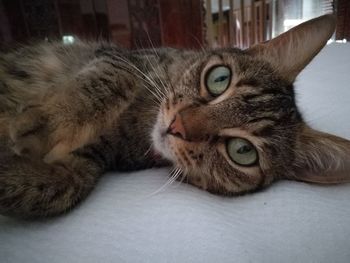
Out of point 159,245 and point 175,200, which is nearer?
point 159,245

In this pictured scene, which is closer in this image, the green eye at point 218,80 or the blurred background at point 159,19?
the green eye at point 218,80

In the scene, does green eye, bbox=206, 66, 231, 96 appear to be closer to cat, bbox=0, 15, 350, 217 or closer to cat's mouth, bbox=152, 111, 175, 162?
cat, bbox=0, 15, 350, 217

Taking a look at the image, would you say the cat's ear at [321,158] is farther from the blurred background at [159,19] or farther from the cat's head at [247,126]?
the blurred background at [159,19]

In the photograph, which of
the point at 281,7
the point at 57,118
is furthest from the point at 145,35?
the point at 57,118

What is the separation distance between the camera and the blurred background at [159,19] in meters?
2.32

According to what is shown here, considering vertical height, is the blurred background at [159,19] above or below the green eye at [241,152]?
above

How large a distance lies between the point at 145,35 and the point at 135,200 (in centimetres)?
206

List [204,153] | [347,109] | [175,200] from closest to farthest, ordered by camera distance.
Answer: [175,200] < [204,153] < [347,109]

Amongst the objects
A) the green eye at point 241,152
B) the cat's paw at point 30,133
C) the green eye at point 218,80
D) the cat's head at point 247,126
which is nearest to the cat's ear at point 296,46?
the cat's head at point 247,126

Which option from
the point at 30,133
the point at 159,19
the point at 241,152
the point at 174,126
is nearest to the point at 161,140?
the point at 174,126

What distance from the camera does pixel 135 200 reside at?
77 cm

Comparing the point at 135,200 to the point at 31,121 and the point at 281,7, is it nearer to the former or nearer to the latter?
the point at 31,121

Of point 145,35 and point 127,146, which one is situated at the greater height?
point 145,35

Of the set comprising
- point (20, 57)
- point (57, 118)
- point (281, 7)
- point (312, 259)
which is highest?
point (281, 7)
